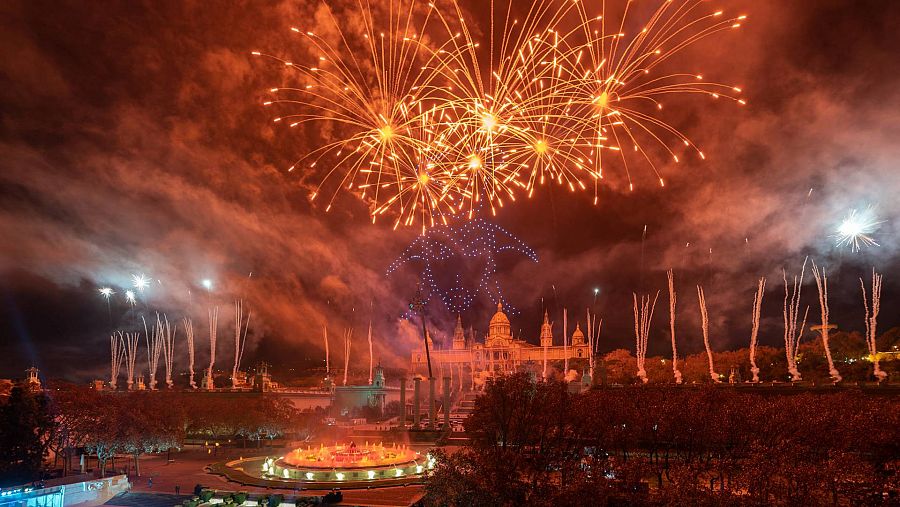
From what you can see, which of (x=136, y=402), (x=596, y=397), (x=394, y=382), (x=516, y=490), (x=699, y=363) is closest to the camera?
(x=516, y=490)

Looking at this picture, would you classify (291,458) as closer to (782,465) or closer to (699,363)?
(782,465)

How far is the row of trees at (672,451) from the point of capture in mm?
26062

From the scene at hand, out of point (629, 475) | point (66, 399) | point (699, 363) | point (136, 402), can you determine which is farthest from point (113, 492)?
point (699, 363)

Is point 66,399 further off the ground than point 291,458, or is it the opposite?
point 66,399

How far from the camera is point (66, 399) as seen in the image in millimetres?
53219

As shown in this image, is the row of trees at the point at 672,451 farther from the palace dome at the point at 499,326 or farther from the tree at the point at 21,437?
the palace dome at the point at 499,326

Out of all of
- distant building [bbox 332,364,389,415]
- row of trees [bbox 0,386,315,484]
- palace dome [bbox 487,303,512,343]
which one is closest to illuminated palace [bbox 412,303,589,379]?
palace dome [bbox 487,303,512,343]

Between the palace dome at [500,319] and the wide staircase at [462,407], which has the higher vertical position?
the palace dome at [500,319]

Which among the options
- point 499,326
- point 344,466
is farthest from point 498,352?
point 344,466

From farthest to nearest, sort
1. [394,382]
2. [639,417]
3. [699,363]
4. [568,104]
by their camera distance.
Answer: [394,382], [699,363], [639,417], [568,104]

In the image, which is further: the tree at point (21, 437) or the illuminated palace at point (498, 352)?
the illuminated palace at point (498, 352)

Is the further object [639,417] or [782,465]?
[639,417]

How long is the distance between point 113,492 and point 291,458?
1360cm

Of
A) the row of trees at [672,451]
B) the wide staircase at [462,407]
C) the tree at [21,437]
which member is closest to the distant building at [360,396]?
the wide staircase at [462,407]
